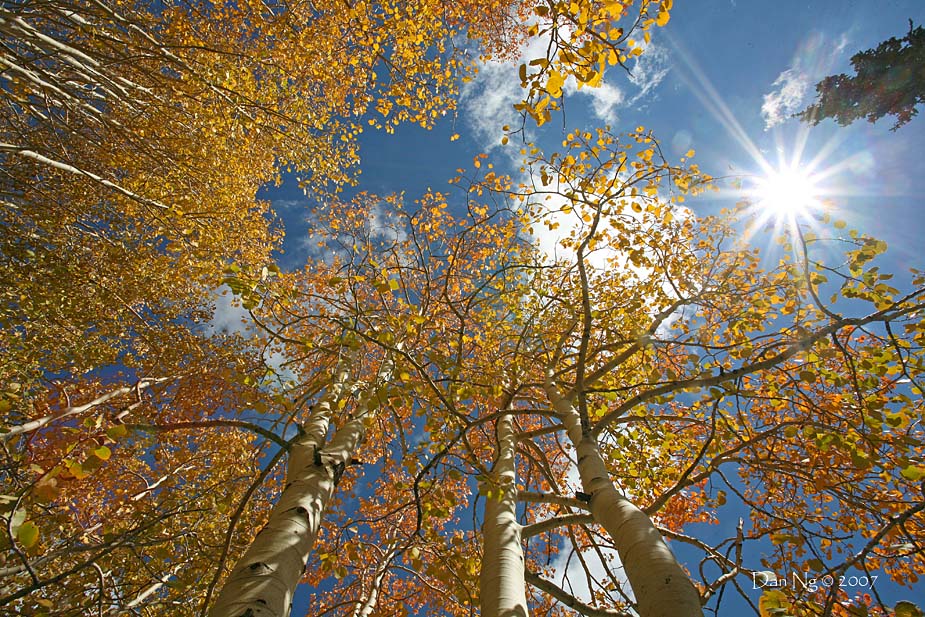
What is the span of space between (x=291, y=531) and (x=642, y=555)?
2.13 metres

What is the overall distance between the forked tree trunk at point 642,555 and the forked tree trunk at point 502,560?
70cm

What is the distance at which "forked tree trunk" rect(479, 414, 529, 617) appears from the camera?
2.53m

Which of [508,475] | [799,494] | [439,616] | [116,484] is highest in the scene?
[116,484]

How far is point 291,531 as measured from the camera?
235cm

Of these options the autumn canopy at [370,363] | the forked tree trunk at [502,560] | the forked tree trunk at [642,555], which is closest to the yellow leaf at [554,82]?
the autumn canopy at [370,363]

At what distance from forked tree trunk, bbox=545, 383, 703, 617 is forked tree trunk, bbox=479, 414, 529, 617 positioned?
698 millimetres

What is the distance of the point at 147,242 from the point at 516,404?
27.0 feet

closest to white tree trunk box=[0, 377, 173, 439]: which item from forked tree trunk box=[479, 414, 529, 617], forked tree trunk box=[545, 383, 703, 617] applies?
forked tree trunk box=[479, 414, 529, 617]

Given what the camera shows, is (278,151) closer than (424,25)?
No

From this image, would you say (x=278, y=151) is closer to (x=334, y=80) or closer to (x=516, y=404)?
(x=334, y=80)

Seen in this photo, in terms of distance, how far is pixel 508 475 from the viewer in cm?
392

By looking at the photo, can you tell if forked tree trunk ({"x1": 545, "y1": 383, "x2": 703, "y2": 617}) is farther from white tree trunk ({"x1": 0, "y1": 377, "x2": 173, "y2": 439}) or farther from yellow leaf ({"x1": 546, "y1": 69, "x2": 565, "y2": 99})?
white tree trunk ({"x1": 0, "y1": 377, "x2": 173, "y2": 439})

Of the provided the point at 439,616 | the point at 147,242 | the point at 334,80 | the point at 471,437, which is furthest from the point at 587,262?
the point at 147,242

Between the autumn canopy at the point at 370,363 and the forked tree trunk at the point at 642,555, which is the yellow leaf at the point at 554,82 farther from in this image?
the forked tree trunk at the point at 642,555
